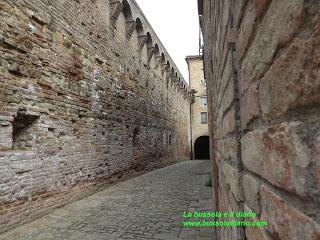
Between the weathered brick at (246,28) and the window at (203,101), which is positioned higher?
the window at (203,101)

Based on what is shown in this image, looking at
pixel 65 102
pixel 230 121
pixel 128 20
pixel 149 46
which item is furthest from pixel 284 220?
pixel 149 46

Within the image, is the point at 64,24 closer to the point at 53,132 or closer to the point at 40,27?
the point at 40,27

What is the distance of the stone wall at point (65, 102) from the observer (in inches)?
189

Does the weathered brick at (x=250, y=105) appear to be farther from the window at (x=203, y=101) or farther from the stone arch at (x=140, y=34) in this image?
the window at (x=203, y=101)

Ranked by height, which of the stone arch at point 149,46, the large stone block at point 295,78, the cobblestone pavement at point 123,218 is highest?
the stone arch at point 149,46

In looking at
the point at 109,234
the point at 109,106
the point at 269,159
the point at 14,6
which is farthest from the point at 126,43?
the point at 269,159

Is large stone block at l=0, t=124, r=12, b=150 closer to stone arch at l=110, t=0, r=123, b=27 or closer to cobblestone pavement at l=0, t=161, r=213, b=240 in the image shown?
cobblestone pavement at l=0, t=161, r=213, b=240

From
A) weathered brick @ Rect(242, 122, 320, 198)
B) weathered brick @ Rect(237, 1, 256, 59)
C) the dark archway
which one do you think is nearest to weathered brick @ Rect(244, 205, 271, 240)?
weathered brick @ Rect(242, 122, 320, 198)

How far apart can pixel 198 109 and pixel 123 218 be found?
23.6 m

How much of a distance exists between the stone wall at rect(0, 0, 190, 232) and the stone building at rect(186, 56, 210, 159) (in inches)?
627

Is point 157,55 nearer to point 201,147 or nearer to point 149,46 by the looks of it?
point 149,46

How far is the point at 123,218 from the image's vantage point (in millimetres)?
4926

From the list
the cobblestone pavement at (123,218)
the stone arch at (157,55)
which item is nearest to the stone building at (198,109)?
the stone arch at (157,55)

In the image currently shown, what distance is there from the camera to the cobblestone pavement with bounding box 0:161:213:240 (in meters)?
4.05
